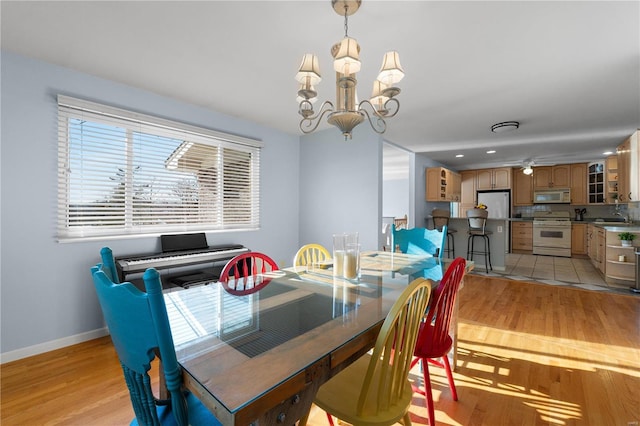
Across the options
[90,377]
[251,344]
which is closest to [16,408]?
[90,377]

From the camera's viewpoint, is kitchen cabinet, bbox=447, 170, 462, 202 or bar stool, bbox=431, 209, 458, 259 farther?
kitchen cabinet, bbox=447, 170, 462, 202

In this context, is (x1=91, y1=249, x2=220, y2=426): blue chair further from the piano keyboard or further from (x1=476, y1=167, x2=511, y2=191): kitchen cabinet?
(x1=476, y1=167, x2=511, y2=191): kitchen cabinet

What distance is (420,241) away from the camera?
2.79 metres

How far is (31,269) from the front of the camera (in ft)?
7.30

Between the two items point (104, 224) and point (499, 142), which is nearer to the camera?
point (104, 224)

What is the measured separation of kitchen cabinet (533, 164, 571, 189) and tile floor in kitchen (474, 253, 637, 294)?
5.81 ft

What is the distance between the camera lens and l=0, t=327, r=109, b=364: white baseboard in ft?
7.03

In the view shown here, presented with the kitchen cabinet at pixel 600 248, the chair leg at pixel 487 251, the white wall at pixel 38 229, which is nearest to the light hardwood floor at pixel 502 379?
the white wall at pixel 38 229

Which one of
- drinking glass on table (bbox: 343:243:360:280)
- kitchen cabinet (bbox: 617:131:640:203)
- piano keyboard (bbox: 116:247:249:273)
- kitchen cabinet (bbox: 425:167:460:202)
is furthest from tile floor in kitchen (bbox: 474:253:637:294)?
piano keyboard (bbox: 116:247:249:273)

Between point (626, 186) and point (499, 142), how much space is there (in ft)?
6.02

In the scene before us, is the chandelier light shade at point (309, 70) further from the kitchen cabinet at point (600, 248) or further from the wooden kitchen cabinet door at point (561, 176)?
the wooden kitchen cabinet door at point (561, 176)

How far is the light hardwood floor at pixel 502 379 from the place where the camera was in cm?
162

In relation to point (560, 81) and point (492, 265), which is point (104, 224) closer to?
point (560, 81)

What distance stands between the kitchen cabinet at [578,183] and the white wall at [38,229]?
8758 mm
